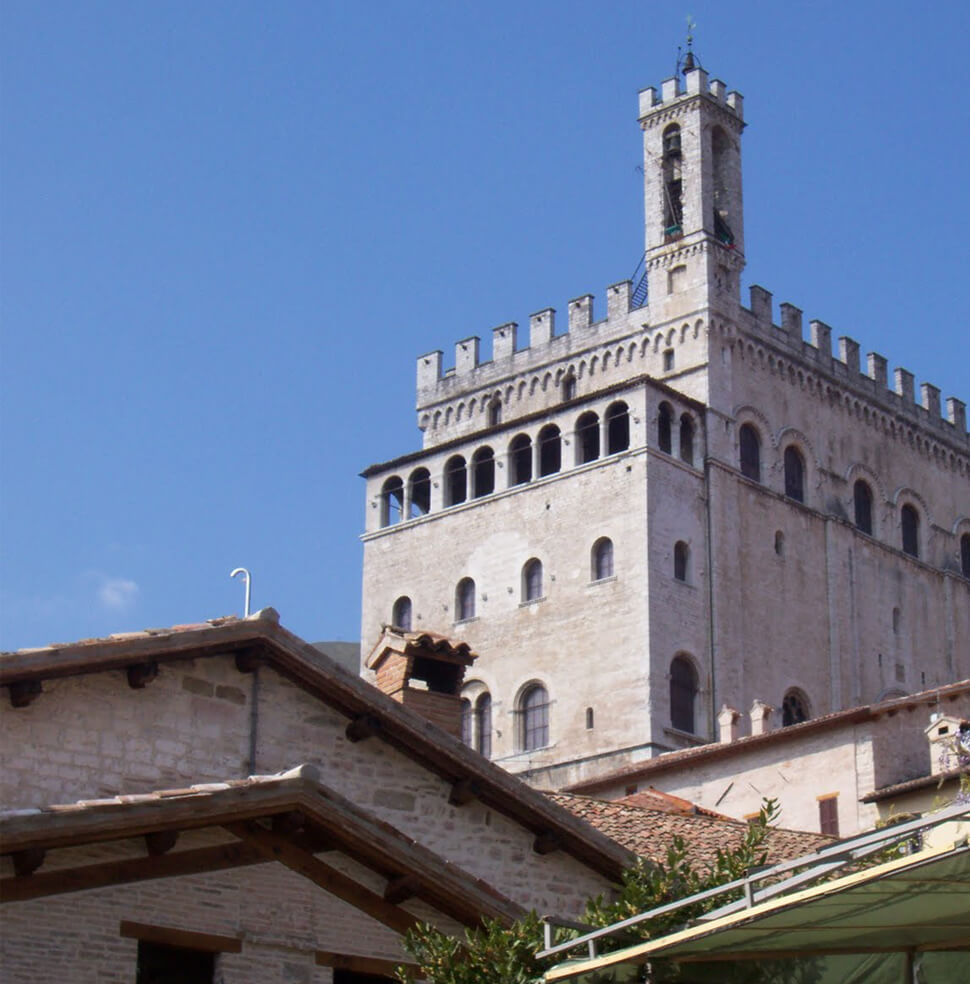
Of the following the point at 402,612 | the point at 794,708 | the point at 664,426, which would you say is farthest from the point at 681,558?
the point at 402,612

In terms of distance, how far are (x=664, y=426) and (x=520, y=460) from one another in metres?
4.00

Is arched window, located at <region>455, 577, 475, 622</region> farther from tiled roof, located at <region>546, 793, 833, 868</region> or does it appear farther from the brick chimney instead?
the brick chimney

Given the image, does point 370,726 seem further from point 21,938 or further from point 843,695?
point 843,695

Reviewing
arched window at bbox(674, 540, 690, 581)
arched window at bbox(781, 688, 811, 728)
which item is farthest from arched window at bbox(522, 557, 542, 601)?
arched window at bbox(781, 688, 811, 728)

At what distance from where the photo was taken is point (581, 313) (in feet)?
172

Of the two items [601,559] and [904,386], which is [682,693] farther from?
[904,386]

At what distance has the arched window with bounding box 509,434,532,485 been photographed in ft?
161

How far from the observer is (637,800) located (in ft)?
91.1

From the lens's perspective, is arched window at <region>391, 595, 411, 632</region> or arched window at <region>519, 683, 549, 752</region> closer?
arched window at <region>519, 683, 549, 752</region>

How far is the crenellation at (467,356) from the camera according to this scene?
54.4m

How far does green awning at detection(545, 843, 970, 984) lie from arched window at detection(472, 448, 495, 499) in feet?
127

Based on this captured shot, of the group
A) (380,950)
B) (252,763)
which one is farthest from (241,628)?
(380,950)

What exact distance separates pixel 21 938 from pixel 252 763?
2885mm

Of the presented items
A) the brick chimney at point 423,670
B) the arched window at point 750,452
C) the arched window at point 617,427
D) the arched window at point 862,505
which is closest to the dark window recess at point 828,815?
the brick chimney at point 423,670
